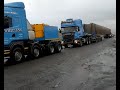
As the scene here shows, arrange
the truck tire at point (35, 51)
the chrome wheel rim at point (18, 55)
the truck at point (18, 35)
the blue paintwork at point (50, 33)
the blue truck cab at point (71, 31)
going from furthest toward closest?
the blue truck cab at point (71, 31), the blue paintwork at point (50, 33), the truck tire at point (35, 51), the chrome wheel rim at point (18, 55), the truck at point (18, 35)

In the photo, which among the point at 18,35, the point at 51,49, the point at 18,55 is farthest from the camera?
the point at 51,49

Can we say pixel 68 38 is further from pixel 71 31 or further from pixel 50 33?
pixel 50 33

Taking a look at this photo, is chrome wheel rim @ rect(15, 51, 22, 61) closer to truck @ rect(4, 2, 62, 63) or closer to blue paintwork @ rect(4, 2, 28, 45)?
truck @ rect(4, 2, 62, 63)

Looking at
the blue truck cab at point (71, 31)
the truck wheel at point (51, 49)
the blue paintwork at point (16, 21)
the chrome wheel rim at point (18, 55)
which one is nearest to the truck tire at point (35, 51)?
the blue paintwork at point (16, 21)

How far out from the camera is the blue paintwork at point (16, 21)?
14409mm

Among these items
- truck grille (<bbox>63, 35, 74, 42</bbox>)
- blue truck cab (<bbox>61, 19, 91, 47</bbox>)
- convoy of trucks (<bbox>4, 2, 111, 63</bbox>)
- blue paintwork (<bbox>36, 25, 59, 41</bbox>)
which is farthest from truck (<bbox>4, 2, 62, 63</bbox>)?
truck grille (<bbox>63, 35, 74, 42</bbox>)

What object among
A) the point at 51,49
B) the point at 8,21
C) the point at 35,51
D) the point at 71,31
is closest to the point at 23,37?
the point at 8,21

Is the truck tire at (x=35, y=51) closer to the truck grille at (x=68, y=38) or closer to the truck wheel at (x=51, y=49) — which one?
the truck wheel at (x=51, y=49)

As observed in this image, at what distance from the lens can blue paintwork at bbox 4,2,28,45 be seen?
1441cm

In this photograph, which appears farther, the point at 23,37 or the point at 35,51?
the point at 35,51

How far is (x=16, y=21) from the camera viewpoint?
14.9m

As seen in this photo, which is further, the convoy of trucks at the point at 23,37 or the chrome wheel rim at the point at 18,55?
the chrome wheel rim at the point at 18,55
